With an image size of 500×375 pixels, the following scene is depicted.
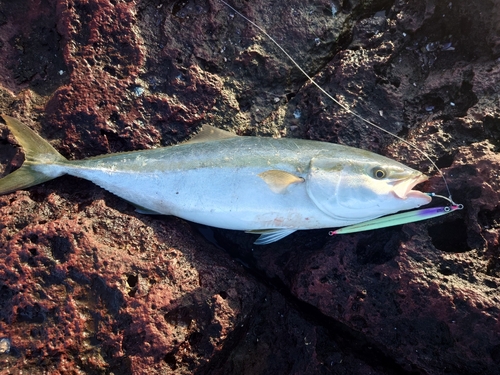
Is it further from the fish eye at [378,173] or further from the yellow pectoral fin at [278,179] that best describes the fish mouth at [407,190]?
the yellow pectoral fin at [278,179]

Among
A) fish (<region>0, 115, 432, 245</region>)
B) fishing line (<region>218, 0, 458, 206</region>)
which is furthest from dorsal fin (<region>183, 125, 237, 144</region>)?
fishing line (<region>218, 0, 458, 206</region>)

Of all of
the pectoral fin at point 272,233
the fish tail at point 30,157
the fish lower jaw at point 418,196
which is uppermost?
the fish tail at point 30,157

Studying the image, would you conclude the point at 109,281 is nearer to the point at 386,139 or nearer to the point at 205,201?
the point at 205,201

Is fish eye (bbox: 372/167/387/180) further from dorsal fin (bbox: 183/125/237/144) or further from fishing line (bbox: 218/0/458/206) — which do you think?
dorsal fin (bbox: 183/125/237/144)

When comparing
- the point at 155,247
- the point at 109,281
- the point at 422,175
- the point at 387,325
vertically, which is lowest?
the point at 387,325

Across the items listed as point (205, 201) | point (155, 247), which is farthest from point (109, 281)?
point (205, 201)

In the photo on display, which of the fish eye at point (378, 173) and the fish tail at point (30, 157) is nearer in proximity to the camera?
the fish eye at point (378, 173)

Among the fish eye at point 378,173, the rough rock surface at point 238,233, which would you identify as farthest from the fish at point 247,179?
the rough rock surface at point 238,233
